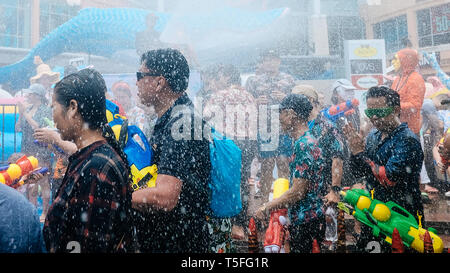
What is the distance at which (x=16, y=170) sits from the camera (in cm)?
283

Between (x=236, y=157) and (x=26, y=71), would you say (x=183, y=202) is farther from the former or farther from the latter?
(x=26, y=71)

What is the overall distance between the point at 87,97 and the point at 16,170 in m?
1.78

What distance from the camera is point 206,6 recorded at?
1381cm

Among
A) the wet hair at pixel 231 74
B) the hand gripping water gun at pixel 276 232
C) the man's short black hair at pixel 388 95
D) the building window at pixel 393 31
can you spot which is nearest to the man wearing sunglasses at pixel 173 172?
the hand gripping water gun at pixel 276 232

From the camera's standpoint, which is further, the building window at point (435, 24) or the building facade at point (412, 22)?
the building facade at point (412, 22)

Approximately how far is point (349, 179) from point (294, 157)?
249 centimetres

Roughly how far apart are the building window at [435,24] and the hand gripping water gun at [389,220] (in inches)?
770

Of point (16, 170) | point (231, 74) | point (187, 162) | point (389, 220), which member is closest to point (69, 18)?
point (231, 74)

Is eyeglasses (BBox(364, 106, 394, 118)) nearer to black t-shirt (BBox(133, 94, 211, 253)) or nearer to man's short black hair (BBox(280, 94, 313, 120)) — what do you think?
man's short black hair (BBox(280, 94, 313, 120))

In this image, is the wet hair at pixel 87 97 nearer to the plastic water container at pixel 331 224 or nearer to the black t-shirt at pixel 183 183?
the black t-shirt at pixel 183 183

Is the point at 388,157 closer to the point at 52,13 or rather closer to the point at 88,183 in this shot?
the point at 88,183

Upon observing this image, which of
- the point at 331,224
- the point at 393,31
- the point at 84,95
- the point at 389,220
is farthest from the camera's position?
the point at 393,31

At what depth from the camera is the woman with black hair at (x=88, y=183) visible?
1332mm
